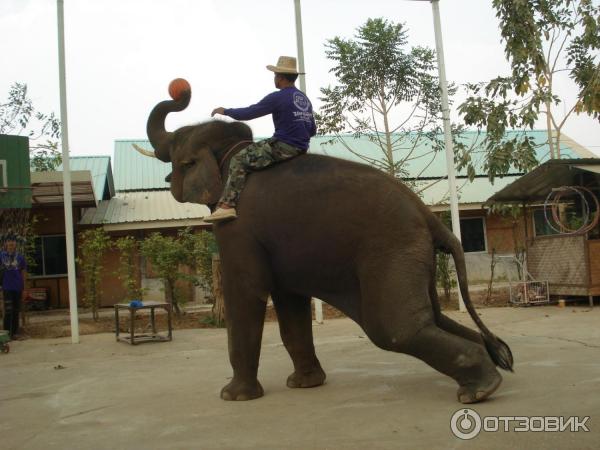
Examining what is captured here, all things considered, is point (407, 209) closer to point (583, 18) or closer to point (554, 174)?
point (554, 174)

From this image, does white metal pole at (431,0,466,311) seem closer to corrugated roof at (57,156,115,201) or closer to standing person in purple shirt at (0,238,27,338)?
standing person in purple shirt at (0,238,27,338)

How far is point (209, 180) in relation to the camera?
538 cm

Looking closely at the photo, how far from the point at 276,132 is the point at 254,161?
0.33 m

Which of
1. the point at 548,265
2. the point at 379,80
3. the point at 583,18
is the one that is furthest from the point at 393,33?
the point at 548,265

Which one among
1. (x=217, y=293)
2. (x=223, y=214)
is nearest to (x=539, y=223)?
(x=217, y=293)

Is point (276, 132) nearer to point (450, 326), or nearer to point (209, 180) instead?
point (209, 180)

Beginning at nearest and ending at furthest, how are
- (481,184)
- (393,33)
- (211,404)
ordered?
(211,404) < (393,33) < (481,184)

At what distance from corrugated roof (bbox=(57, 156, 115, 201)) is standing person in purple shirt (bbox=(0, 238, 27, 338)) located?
571 cm

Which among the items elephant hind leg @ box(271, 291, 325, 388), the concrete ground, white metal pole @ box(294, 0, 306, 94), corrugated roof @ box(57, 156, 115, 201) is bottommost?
the concrete ground

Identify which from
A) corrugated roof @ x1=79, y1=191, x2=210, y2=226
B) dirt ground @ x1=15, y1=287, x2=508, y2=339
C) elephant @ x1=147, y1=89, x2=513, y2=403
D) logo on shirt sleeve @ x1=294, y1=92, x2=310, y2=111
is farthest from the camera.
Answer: corrugated roof @ x1=79, y1=191, x2=210, y2=226

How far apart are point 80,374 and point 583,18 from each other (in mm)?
13234

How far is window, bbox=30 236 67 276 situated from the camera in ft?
54.6

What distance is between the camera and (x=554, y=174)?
12.0 metres

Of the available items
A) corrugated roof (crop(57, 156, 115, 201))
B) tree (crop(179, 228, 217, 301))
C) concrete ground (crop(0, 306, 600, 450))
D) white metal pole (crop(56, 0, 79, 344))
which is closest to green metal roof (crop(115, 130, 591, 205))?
corrugated roof (crop(57, 156, 115, 201))
